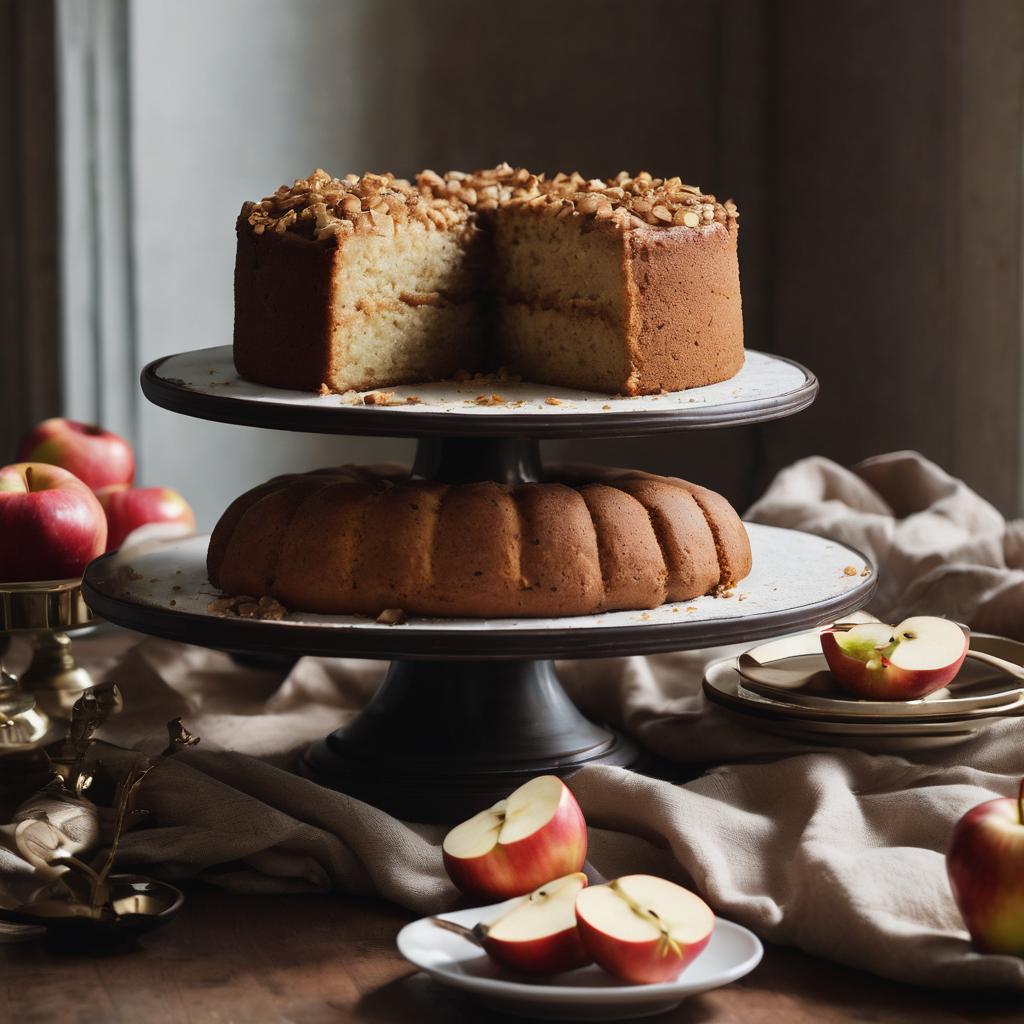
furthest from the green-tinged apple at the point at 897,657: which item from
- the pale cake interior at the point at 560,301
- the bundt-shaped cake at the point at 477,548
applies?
the pale cake interior at the point at 560,301

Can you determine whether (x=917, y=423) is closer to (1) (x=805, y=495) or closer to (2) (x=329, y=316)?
(1) (x=805, y=495)

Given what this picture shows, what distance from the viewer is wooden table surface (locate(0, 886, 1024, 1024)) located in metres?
1.25

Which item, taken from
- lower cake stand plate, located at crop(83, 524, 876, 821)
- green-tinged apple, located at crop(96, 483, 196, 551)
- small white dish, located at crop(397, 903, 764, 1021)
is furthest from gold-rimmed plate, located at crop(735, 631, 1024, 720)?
green-tinged apple, located at crop(96, 483, 196, 551)

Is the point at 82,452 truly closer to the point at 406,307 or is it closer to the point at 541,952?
the point at 406,307

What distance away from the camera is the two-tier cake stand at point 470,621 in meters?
1.48

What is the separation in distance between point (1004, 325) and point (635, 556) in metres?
1.50

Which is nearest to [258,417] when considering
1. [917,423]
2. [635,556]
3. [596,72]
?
[635,556]

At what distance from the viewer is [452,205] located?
1.80 m

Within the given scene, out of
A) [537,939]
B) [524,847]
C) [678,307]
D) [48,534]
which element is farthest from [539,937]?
[48,534]

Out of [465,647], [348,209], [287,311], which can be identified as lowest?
[465,647]

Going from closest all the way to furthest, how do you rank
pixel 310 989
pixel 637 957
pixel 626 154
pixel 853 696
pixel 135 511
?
pixel 637 957 < pixel 310 989 < pixel 853 696 < pixel 135 511 < pixel 626 154

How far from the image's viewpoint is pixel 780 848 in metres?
1.51

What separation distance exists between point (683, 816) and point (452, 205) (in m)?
0.71

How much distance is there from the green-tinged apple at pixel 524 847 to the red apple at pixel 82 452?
1.27 m
